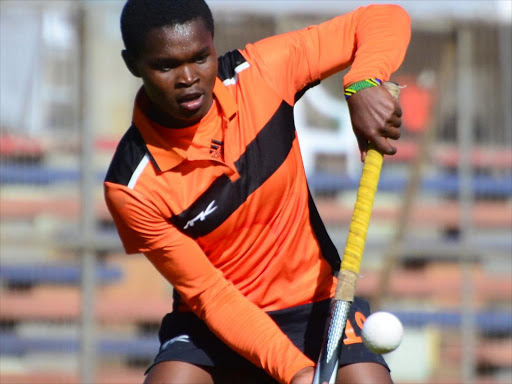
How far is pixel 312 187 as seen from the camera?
6.49 meters

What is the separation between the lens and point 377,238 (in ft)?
21.6

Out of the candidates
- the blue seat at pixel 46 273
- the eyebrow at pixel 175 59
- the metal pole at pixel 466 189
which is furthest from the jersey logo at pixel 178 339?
the metal pole at pixel 466 189

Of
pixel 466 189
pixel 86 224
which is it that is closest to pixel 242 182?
pixel 86 224

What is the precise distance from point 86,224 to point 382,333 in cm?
345

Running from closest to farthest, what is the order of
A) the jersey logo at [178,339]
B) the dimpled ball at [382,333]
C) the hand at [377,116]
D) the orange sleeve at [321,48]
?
the dimpled ball at [382,333] → the hand at [377,116] → the orange sleeve at [321,48] → the jersey logo at [178,339]

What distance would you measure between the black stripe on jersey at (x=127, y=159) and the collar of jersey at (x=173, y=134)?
0.10 ft

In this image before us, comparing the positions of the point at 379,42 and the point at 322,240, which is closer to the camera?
the point at 379,42

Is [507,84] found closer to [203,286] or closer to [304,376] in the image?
[203,286]

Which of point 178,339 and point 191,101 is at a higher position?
point 191,101

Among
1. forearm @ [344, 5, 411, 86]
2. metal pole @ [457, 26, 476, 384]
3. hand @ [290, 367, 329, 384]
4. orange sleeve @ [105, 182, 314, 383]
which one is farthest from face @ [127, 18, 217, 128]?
metal pole @ [457, 26, 476, 384]

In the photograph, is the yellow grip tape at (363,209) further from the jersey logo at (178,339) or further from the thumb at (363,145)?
the jersey logo at (178,339)

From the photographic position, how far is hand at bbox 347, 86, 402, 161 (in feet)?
9.87

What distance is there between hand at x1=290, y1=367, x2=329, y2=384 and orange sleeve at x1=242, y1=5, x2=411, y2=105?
929 mm

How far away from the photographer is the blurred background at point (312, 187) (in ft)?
19.6
